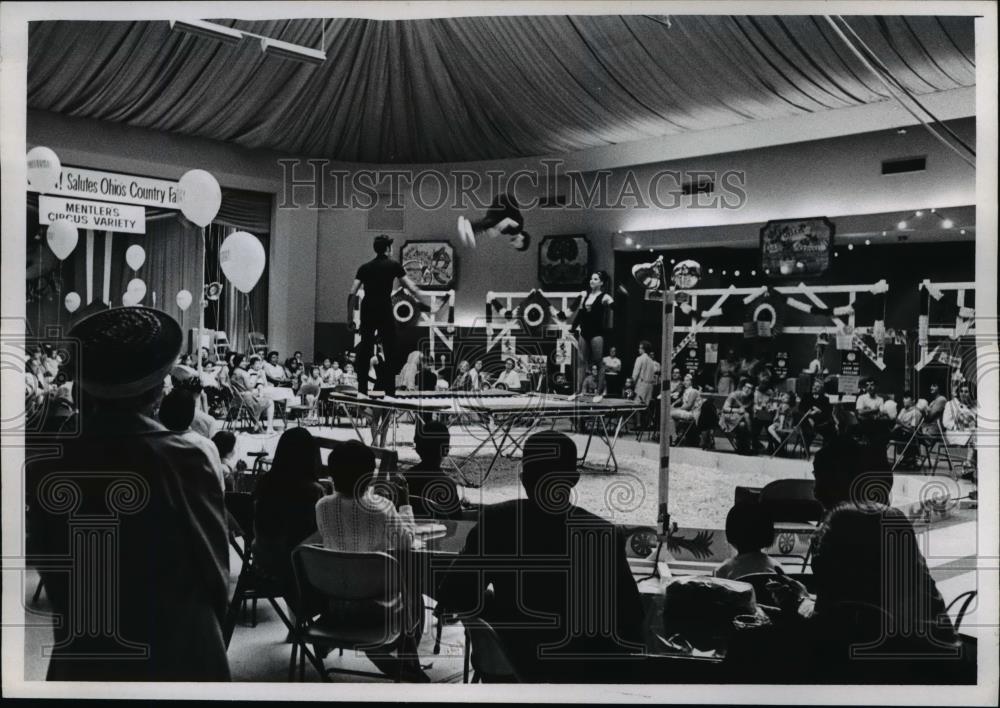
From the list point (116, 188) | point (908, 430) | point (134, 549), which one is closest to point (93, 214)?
point (116, 188)

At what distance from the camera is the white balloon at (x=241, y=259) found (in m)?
3.38

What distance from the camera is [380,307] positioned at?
3451 millimetres

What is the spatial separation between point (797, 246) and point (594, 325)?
3.09 ft

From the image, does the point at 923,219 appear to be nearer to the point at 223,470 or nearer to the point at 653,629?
the point at 653,629

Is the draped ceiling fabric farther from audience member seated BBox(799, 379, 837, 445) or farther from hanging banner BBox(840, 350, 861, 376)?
audience member seated BBox(799, 379, 837, 445)

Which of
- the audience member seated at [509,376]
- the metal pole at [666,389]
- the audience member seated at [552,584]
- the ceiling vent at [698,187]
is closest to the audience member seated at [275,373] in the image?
the audience member seated at [509,376]

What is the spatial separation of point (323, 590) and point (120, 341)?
4.35 ft

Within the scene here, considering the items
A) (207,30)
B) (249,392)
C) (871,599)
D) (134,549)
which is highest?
(207,30)

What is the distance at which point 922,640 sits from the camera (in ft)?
10.9

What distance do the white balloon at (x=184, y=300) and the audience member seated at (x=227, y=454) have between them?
542 millimetres

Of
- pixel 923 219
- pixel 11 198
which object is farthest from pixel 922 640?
pixel 11 198

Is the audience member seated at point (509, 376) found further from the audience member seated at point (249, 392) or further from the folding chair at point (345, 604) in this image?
the audience member seated at point (249, 392)

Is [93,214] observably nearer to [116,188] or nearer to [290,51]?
[116,188]

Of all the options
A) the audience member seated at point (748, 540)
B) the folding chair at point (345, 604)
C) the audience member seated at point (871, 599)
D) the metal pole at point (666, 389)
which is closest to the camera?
the folding chair at point (345, 604)
